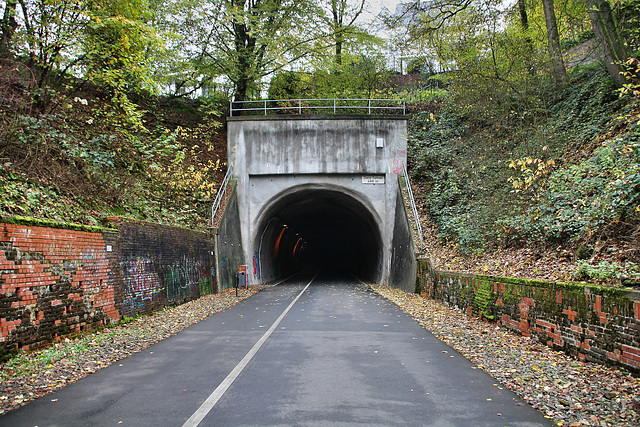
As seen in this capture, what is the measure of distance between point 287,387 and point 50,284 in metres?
4.49

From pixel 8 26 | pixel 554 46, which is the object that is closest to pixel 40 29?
pixel 8 26

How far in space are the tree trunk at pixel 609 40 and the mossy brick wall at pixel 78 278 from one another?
1316cm

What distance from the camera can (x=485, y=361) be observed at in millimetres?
6145

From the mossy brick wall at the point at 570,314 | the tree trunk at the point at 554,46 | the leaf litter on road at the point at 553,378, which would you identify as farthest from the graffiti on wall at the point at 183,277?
the tree trunk at the point at 554,46

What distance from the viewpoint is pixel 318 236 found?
44469 mm

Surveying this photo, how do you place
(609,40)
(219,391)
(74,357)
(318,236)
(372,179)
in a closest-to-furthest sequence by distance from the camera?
(219,391), (74,357), (609,40), (372,179), (318,236)

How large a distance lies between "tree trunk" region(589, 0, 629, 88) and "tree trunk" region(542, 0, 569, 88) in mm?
2370

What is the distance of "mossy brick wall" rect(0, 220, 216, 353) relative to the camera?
616cm

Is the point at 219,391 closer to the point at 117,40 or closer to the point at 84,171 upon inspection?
the point at 84,171

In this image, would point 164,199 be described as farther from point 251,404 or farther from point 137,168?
point 251,404

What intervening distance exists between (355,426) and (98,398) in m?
2.76

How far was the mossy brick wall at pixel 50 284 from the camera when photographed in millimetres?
6082

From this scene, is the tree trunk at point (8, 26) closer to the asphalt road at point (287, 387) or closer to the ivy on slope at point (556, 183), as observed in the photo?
the asphalt road at point (287, 387)

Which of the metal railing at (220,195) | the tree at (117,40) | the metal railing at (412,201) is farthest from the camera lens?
the metal railing at (220,195)
